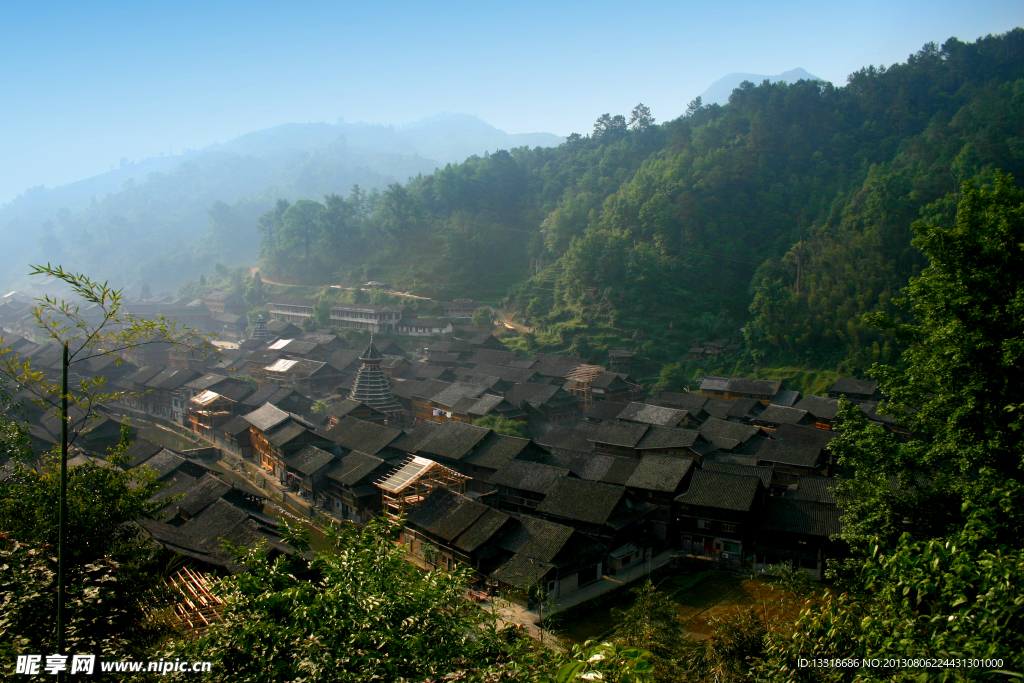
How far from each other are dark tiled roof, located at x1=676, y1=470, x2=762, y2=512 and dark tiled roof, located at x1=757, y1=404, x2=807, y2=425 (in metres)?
11.4

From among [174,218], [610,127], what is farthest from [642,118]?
[174,218]

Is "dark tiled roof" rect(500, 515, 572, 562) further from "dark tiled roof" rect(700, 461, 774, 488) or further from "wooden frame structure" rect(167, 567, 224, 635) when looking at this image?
"wooden frame structure" rect(167, 567, 224, 635)

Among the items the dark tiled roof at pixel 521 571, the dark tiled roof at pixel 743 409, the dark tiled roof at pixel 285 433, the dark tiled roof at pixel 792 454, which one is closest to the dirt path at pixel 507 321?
the dark tiled roof at pixel 743 409

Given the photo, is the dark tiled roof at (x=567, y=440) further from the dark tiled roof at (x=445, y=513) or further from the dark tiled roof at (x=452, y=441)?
the dark tiled roof at (x=445, y=513)

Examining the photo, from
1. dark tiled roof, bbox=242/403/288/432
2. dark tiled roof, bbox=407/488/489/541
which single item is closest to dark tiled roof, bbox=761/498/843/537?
dark tiled roof, bbox=407/488/489/541

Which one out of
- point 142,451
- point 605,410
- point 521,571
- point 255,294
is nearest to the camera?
point 521,571

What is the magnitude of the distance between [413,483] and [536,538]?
5.66 meters

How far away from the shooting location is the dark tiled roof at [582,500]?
19.4 meters

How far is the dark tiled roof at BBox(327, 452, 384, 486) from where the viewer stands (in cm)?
2252

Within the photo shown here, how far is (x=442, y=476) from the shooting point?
869 inches

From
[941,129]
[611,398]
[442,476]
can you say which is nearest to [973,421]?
[442,476]

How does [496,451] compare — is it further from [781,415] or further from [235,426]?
[781,415]

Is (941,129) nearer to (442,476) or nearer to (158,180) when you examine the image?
(442,476)

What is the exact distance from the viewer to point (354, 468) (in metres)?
23.2
